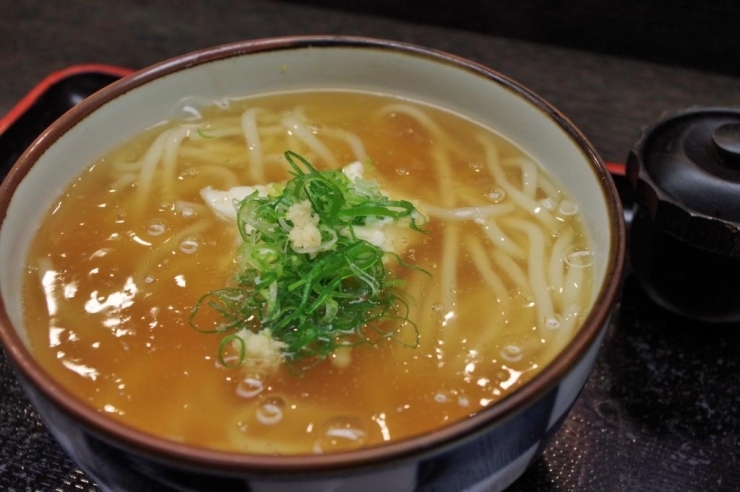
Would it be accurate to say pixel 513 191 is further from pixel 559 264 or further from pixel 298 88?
pixel 298 88

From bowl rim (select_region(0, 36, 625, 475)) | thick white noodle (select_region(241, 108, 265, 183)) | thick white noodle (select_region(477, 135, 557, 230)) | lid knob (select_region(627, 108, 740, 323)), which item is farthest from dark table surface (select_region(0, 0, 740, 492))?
thick white noodle (select_region(241, 108, 265, 183))

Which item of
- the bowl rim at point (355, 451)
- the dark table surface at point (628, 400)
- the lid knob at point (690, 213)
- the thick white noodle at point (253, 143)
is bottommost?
the dark table surface at point (628, 400)

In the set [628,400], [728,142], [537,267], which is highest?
[728,142]

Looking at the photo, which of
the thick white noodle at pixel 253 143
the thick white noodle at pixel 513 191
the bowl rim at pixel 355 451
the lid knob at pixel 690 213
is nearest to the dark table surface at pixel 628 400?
the lid knob at pixel 690 213

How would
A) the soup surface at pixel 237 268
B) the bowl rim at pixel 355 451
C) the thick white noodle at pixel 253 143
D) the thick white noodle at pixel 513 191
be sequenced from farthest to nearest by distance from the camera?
1. the thick white noodle at pixel 253 143
2. the thick white noodle at pixel 513 191
3. the soup surface at pixel 237 268
4. the bowl rim at pixel 355 451

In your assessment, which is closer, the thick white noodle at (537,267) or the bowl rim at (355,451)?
the bowl rim at (355,451)

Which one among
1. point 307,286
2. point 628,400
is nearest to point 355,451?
point 307,286

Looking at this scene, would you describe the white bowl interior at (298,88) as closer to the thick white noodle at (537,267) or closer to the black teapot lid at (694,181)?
the thick white noodle at (537,267)
